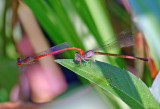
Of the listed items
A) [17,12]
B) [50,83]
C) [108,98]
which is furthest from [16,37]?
[108,98]

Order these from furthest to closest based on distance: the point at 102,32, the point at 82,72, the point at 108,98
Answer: the point at 102,32
the point at 108,98
the point at 82,72

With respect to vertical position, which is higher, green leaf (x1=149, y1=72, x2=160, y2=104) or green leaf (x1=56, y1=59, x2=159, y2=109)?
green leaf (x1=56, y1=59, x2=159, y2=109)

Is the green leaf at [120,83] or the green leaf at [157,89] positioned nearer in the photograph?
the green leaf at [120,83]

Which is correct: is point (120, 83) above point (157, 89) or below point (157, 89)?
above

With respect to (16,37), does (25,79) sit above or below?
below

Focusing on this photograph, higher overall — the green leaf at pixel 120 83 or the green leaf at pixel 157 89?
the green leaf at pixel 120 83

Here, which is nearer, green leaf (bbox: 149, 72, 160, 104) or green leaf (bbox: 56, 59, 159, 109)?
green leaf (bbox: 56, 59, 159, 109)

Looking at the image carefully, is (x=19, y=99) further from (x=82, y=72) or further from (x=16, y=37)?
(x=82, y=72)

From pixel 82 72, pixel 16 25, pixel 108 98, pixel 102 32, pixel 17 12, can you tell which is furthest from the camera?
pixel 16 25
